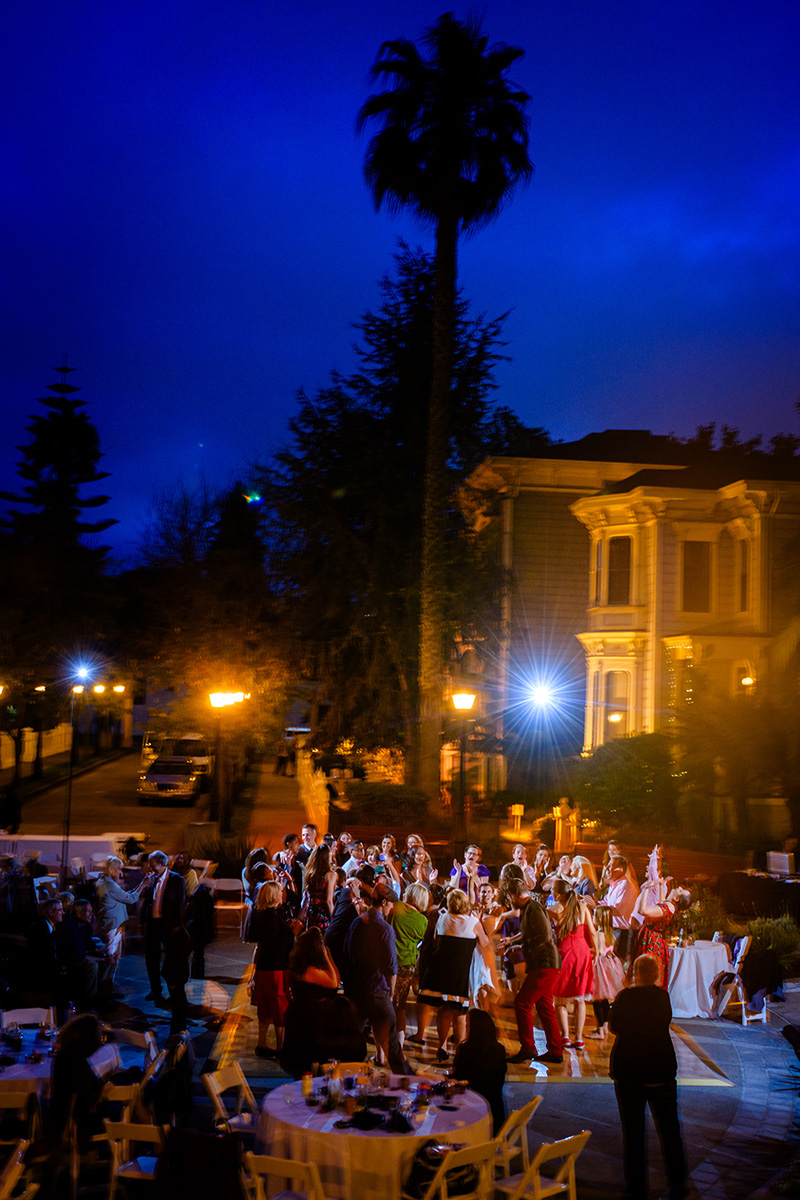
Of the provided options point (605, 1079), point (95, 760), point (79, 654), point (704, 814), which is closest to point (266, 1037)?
point (605, 1079)

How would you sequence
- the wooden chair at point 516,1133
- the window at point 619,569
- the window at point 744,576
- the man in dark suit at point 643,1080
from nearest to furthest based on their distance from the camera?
the wooden chair at point 516,1133, the man in dark suit at point 643,1080, the window at point 744,576, the window at point 619,569

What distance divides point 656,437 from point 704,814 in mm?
17022

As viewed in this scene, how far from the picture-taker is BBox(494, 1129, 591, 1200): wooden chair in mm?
6227

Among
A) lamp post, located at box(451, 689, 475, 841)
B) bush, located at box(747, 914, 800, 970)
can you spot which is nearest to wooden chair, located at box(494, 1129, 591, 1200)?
bush, located at box(747, 914, 800, 970)

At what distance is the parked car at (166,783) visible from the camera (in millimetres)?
32969

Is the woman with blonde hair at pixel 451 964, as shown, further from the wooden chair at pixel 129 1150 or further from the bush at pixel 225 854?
the bush at pixel 225 854

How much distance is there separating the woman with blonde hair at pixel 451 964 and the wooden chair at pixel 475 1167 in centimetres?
354

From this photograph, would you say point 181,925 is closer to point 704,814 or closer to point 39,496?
point 704,814

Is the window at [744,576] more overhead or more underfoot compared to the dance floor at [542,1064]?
more overhead

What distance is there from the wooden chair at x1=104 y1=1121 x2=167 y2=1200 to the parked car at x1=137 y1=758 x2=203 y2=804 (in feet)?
85.9

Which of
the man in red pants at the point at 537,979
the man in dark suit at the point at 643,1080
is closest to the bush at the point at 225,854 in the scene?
the man in red pants at the point at 537,979

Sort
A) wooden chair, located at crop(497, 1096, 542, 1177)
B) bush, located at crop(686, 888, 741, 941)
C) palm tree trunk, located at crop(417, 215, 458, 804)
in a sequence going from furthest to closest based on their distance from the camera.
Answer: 1. palm tree trunk, located at crop(417, 215, 458, 804)
2. bush, located at crop(686, 888, 741, 941)
3. wooden chair, located at crop(497, 1096, 542, 1177)

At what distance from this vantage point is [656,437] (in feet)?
118

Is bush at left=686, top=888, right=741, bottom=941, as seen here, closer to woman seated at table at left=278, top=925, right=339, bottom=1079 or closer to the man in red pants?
the man in red pants
